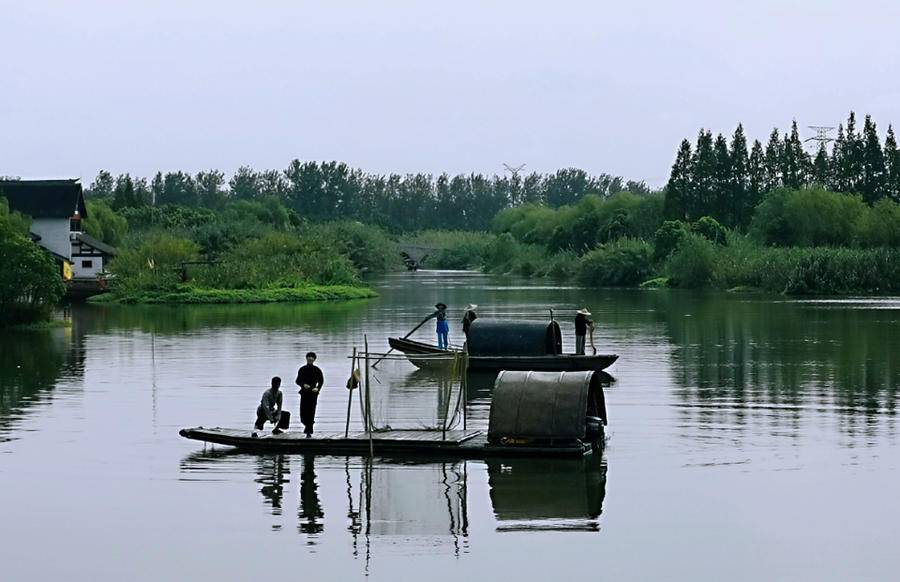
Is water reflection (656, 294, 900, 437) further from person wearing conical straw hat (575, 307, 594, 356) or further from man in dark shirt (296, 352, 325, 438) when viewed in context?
man in dark shirt (296, 352, 325, 438)

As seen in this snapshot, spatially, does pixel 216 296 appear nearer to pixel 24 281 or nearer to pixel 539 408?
pixel 24 281

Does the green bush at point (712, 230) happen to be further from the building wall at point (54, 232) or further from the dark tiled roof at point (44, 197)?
the building wall at point (54, 232)

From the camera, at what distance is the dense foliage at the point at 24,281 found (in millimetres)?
56875

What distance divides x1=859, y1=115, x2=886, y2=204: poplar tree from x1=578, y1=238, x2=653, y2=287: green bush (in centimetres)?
1932

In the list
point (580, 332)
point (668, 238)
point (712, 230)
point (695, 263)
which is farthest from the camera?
point (712, 230)

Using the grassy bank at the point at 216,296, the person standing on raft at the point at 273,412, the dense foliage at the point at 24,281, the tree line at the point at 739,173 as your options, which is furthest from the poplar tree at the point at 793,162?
the person standing on raft at the point at 273,412

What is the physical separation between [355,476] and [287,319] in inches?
1707

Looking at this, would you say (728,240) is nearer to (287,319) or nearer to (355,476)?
(287,319)

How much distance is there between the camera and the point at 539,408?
22953mm

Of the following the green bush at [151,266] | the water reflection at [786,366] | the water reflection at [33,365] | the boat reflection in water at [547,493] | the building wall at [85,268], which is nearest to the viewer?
the boat reflection in water at [547,493]

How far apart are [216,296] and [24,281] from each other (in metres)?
24.7

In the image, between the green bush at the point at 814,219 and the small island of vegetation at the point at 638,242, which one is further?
the green bush at the point at 814,219

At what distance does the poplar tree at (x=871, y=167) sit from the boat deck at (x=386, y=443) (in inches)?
4136

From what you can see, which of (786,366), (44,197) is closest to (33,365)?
(786,366)
